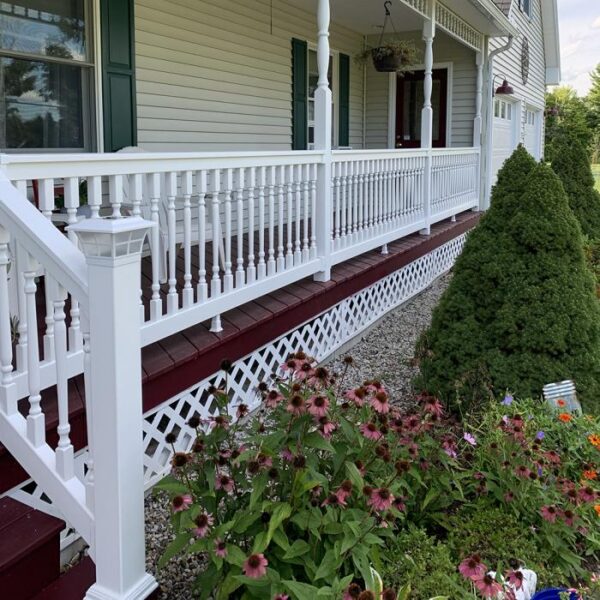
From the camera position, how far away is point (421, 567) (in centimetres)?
235

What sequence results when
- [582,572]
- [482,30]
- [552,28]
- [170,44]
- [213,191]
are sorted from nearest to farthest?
[582,572] → [213,191] → [170,44] → [482,30] → [552,28]

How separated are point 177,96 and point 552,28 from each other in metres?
16.6

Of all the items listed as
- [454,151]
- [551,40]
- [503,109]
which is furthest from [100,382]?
[551,40]

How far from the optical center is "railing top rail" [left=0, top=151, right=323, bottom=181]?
2.48 m

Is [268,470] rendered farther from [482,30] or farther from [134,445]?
[482,30]

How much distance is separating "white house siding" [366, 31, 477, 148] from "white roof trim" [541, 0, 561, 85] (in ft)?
28.9

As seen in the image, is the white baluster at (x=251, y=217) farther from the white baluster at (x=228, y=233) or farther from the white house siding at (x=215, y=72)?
the white house siding at (x=215, y=72)

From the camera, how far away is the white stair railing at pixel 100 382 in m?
1.92

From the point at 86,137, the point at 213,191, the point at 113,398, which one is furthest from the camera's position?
the point at 86,137

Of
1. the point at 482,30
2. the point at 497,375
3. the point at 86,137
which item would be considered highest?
the point at 482,30

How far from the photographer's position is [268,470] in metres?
2.12

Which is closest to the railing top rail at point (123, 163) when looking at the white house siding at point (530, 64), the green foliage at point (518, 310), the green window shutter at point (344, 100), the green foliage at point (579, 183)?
the green foliage at point (518, 310)

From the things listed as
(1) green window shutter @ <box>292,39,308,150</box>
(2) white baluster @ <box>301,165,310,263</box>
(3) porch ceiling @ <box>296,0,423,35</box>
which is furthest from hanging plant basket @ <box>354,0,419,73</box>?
(2) white baluster @ <box>301,165,310,263</box>

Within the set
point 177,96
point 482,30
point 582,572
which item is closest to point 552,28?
point 482,30
